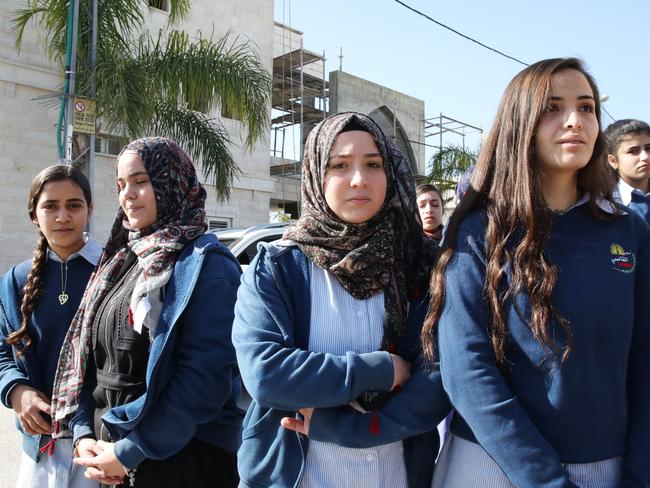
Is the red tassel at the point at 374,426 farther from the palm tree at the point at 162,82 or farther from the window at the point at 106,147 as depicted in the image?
the window at the point at 106,147

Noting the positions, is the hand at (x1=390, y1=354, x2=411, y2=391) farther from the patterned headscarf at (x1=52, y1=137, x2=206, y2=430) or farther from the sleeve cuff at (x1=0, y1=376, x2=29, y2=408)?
the sleeve cuff at (x1=0, y1=376, x2=29, y2=408)

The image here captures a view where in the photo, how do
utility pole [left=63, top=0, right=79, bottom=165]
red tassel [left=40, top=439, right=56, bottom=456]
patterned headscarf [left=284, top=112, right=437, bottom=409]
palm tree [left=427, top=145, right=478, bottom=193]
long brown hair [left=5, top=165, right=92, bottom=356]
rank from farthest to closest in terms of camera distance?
palm tree [left=427, top=145, right=478, bottom=193], utility pole [left=63, top=0, right=79, bottom=165], long brown hair [left=5, top=165, right=92, bottom=356], red tassel [left=40, top=439, right=56, bottom=456], patterned headscarf [left=284, top=112, right=437, bottom=409]

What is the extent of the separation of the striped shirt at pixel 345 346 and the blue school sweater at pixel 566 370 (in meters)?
Result: 0.23

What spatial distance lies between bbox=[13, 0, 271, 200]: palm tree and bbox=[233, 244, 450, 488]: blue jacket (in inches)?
262

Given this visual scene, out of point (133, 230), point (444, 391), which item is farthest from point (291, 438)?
point (133, 230)

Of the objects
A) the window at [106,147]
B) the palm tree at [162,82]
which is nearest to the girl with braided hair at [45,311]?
the palm tree at [162,82]

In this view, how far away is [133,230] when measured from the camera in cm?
222

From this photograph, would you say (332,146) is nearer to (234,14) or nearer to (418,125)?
(234,14)

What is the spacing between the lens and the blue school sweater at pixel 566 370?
145cm

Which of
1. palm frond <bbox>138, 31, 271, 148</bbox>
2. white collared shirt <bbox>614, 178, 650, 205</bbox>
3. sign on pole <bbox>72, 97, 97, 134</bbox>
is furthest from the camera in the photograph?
palm frond <bbox>138, 31, 271, 148</bbox>

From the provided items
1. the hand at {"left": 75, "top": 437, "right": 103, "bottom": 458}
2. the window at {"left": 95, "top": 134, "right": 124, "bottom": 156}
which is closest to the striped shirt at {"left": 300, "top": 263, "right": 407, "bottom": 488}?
the hand at {"left": 75, "top": 437, "right": 103, "bottom": 458}

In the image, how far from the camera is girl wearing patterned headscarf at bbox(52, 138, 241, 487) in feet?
6.26

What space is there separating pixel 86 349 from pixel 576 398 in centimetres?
170

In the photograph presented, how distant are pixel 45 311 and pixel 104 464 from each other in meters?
0.82
